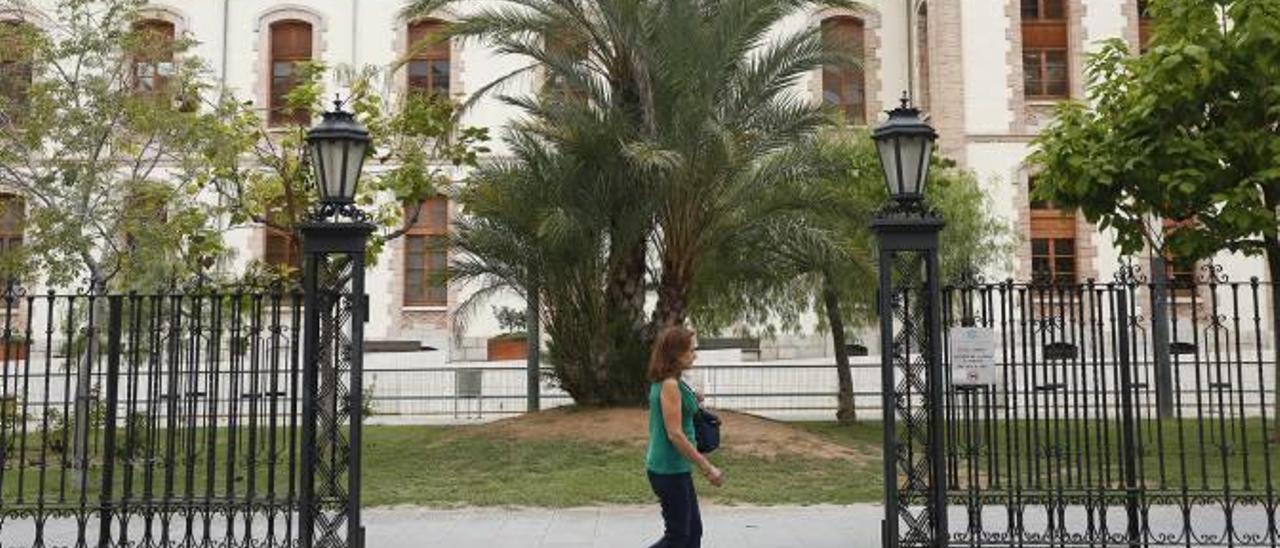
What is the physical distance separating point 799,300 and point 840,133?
9.37 feet

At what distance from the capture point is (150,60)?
13.8 metres

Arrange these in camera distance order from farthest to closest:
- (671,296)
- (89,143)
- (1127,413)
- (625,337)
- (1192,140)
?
(625,337) → (671,296) → (1192,140) → (89,143) → (1127,413)

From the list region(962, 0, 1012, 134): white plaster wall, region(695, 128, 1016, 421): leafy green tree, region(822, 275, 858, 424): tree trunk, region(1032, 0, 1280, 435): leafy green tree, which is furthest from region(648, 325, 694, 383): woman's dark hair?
region(962, 0, 1012, 134): white plaster wall

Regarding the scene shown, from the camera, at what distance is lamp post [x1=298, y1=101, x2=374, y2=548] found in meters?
7.18

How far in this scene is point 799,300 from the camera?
19.3 m

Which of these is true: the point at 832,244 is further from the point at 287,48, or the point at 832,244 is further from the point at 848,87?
the point at 287,48

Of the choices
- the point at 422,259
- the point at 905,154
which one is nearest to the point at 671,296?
the point at 905,154

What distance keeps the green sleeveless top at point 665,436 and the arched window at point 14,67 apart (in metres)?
9.94

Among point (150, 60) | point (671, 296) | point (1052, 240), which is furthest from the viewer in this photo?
point (1052, 240)

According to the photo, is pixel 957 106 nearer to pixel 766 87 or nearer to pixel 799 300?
pixel 799 300

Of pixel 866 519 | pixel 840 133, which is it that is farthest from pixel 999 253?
pixel 866 519

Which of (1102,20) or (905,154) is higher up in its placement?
(1102,20)

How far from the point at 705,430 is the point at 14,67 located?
11.0 metres

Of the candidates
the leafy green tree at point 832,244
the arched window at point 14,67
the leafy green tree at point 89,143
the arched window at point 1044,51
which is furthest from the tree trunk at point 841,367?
the arched window at point 14,67
